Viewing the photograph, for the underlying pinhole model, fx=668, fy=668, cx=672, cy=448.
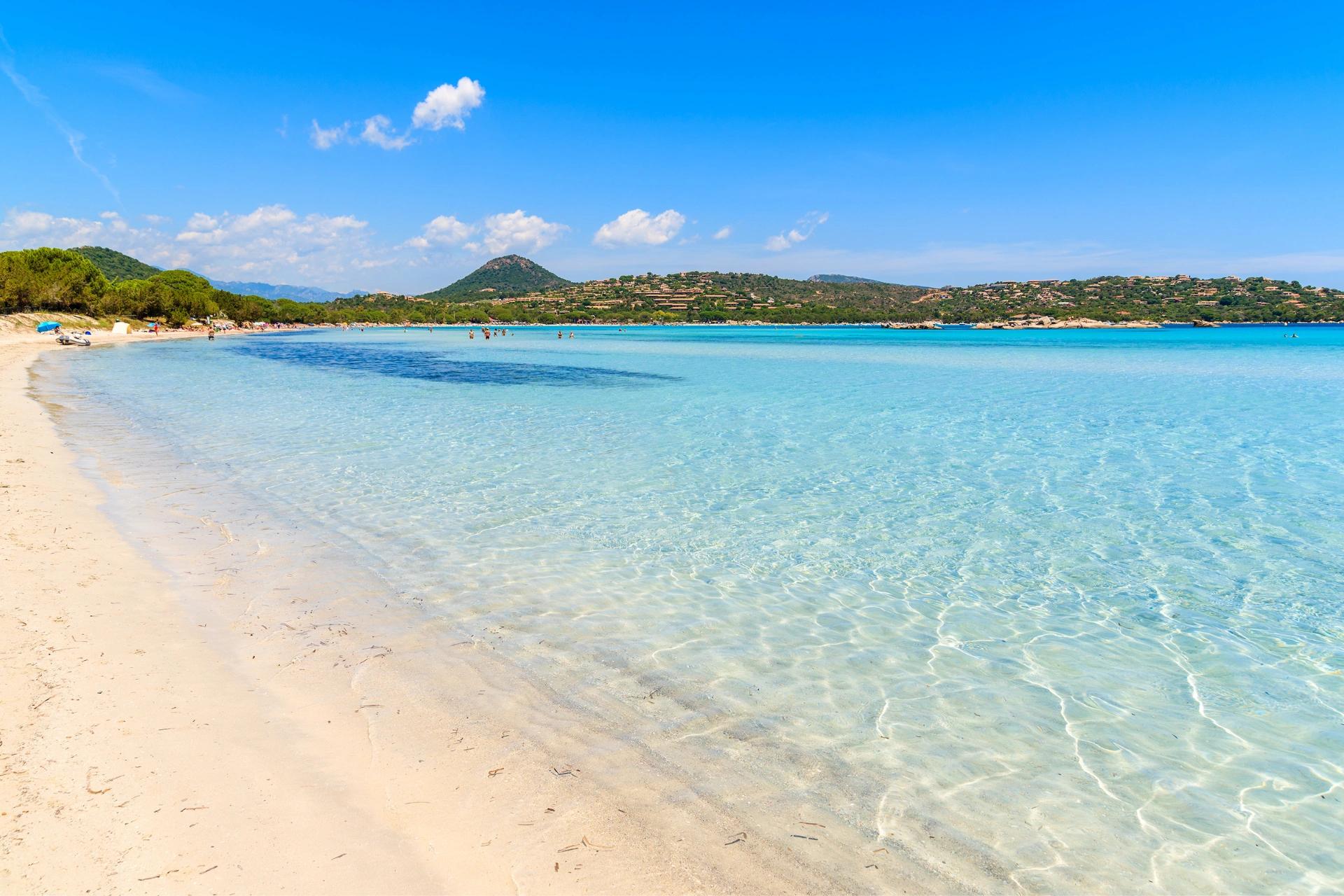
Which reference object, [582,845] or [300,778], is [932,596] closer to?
[582,845]

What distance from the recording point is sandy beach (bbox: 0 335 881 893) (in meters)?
3.48

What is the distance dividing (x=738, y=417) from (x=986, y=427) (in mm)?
8004

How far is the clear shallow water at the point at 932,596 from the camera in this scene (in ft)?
14.8

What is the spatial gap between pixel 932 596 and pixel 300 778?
6635 mm

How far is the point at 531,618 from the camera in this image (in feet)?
23.6

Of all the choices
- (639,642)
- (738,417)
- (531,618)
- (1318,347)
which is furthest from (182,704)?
(1318,347)

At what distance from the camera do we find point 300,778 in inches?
167

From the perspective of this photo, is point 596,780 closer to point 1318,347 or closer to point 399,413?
point 399,413

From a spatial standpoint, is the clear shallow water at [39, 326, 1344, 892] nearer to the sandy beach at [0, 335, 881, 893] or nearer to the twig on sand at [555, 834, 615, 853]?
the sandy beach at [0, 335, 881, 893]

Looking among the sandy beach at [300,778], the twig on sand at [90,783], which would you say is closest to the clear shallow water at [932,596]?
the sandy beach at [300,778]

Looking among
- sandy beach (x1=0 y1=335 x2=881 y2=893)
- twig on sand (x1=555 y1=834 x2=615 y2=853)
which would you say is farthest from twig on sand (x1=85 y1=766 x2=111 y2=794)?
twig on sand (x1=555 y1=834 x2=615 y2=853)

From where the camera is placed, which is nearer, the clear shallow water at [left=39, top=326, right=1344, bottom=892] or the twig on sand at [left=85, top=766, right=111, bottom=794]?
the twig on sand at [left=85, top=766, right=111, bottom=794]

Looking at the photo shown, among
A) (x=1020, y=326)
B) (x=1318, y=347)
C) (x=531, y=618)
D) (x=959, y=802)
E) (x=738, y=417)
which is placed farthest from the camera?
(x=1020, y=326)

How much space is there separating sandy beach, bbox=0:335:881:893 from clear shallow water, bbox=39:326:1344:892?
845mm
